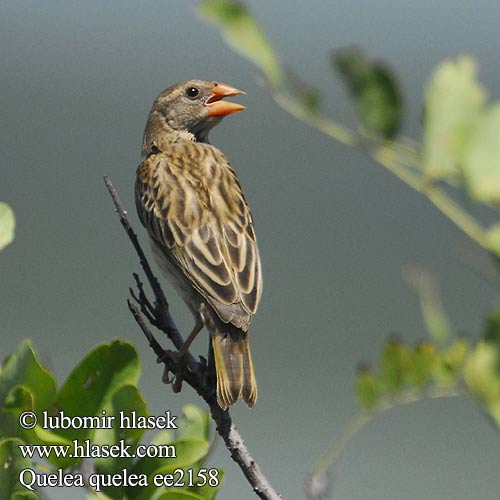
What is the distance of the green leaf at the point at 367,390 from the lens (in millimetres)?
786

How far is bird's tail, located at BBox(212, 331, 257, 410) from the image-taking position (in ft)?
7.70

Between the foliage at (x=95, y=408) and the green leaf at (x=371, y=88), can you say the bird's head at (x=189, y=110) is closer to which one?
the foliage at (x=95, y=408)

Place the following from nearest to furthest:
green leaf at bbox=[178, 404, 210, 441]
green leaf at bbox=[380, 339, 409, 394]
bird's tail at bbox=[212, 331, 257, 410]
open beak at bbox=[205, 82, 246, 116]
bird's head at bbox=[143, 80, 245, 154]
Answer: green leaf at bbox=[380, 339, 409, 394], green leaf at bbox=[178, 404, 210, 441], bird's tail at bbox=[212, 331, 257, 410], open beak at bbox=[205, 82, 246, 116], bird's head at bbox=[143, 80, 245, 154]

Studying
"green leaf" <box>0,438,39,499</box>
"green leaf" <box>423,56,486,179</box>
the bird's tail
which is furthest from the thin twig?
"green leaf" <box>423,56,486,179</box>

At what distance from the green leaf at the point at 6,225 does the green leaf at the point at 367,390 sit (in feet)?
1.59

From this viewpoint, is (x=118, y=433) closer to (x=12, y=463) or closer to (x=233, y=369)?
(x=12, y=463)

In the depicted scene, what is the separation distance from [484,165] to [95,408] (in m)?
0.88

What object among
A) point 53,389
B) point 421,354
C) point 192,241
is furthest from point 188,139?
point 421,354

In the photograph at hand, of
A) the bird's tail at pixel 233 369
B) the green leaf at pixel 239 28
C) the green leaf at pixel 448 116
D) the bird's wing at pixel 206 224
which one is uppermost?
the bird's wing at pixel 206 224

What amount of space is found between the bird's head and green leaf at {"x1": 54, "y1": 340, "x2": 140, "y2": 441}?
9.50 feet

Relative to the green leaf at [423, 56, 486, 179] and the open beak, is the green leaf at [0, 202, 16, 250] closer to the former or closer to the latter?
the green leaf at [423, 56, 486, 179]

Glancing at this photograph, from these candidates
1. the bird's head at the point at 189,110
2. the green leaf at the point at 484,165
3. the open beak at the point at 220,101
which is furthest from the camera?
the bird's head at the point at 189,110

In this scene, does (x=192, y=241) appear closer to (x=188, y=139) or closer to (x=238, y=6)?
(x=188, y=139)

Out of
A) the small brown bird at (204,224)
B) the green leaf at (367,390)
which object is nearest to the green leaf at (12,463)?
the green leaf at (367,390)
